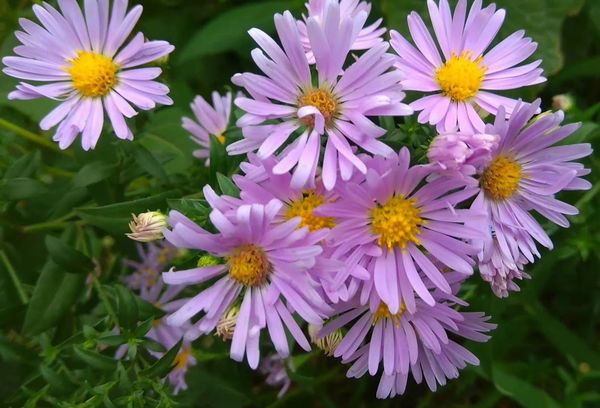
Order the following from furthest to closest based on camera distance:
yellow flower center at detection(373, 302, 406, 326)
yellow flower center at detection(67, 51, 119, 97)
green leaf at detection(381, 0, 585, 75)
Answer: green leaf at detection(381, 0, 585, 75) → yellow flower center at detection(67, 51, 119, 97) → yellow flower center at detection(373, 302, 406, 326)

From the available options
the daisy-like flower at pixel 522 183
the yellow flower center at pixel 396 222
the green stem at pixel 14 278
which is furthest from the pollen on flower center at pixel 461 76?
the green stem at pixel 14 278

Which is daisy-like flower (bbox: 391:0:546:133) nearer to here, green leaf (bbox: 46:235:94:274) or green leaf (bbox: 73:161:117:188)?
green leaf (bbox: 73:161:117:188)

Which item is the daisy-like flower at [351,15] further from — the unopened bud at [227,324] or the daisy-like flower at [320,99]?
the unopened bud at [227,324]

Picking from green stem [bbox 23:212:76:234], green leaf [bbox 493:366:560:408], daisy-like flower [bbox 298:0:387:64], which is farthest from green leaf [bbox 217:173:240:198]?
green leaf [bbox 493:366:560:408]

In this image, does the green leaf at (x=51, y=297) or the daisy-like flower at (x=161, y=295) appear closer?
the green leaf at (x=51, y=297)

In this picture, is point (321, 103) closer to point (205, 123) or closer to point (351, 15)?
point (351, 15)

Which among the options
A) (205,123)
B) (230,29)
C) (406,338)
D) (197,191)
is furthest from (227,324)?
(230,29)
